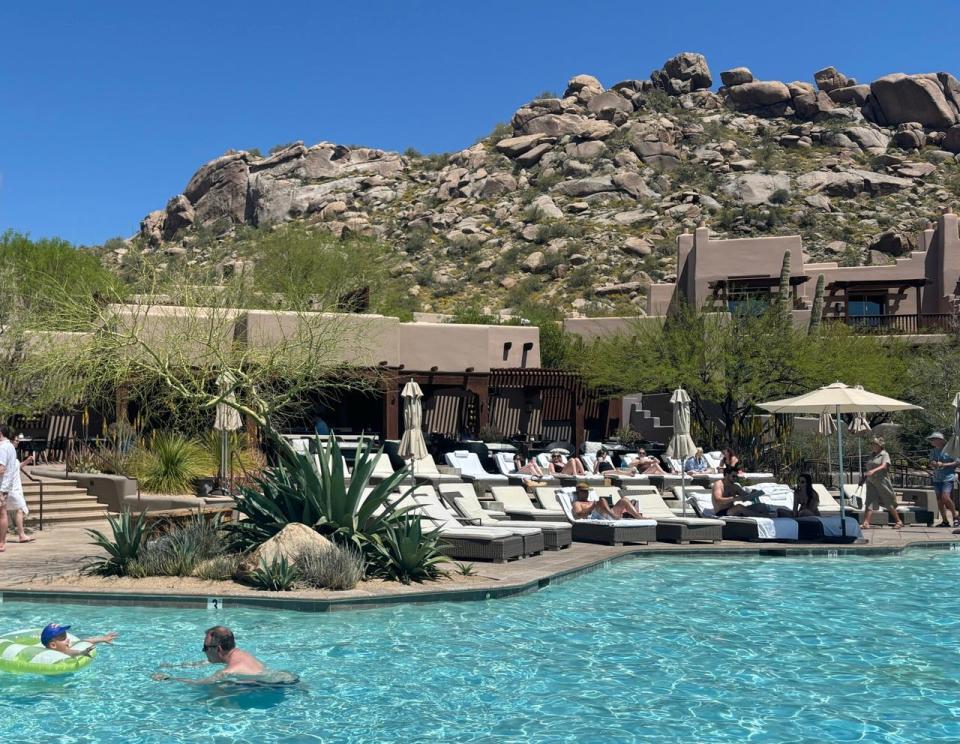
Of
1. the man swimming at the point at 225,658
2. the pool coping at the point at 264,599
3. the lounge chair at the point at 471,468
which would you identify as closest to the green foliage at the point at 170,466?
the lounge chair at the point at 471,468

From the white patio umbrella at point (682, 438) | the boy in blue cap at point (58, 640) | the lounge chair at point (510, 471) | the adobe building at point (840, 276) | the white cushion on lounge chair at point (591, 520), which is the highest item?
the adobe building at point (840, 276)

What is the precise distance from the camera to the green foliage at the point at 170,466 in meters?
18.0

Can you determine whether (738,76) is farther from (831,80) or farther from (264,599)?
(264,599)

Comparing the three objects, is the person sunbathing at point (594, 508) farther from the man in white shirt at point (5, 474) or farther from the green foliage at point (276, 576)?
the man in white shirt at point (5, 474)

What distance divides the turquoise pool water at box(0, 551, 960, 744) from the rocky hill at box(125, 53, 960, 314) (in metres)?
45.2

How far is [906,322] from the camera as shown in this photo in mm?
37781

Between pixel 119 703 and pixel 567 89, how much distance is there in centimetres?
8698

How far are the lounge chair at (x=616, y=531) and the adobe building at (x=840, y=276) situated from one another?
26741mm

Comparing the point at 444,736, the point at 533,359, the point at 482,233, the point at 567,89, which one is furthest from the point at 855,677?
the point at 567,89

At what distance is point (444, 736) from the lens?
6.95m

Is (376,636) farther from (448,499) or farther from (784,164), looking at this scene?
(784,164)

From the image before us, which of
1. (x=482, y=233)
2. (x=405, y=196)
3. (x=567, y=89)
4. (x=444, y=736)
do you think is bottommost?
(x=444, y=736)

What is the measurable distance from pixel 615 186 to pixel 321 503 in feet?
208

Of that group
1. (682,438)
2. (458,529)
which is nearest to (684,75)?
(682,438)
